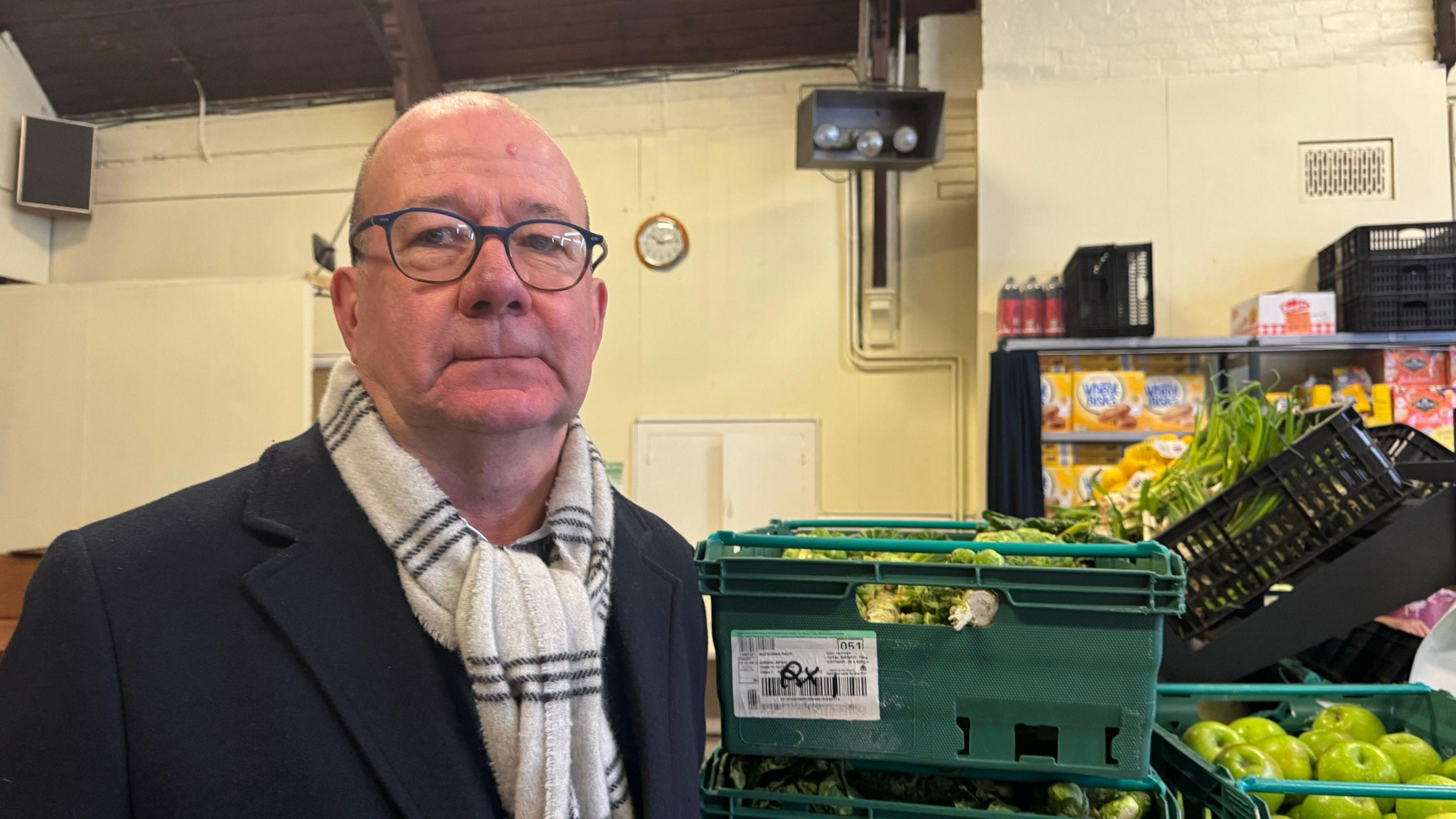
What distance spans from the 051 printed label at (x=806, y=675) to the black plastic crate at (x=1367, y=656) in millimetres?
1113

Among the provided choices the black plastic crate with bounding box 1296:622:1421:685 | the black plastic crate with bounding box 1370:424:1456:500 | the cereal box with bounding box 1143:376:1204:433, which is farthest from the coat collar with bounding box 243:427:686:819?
the cereal box with bounding box 1143:376:1204:433

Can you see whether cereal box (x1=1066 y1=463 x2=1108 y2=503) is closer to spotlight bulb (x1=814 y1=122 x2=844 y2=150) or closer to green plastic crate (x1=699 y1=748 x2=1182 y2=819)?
spotlight bulb (x1=814 y1=122 x2=844 y2=150)

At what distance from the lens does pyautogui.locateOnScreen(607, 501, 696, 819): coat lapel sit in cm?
106

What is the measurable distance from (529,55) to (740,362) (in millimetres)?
2475

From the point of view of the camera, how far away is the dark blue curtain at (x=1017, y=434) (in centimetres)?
434

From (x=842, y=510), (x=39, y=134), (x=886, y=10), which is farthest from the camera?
(x=39, y=134)

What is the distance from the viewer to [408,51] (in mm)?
5434

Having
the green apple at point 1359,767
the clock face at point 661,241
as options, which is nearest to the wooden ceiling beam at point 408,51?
the clock face at point 661,241

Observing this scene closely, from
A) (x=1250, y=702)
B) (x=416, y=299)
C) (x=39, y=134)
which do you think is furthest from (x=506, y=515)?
(x=39, y=134)

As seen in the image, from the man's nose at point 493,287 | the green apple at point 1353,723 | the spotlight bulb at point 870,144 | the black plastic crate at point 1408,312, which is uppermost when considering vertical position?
the spotlight bulb at point 870,144

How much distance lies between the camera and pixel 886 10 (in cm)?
506

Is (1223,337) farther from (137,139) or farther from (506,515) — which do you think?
(137,139)

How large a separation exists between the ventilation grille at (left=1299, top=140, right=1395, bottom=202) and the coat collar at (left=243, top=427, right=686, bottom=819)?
5.11 meters

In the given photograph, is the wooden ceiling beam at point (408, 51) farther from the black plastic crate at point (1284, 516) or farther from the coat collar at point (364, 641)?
the black plastic crate at point (1284, 516)
